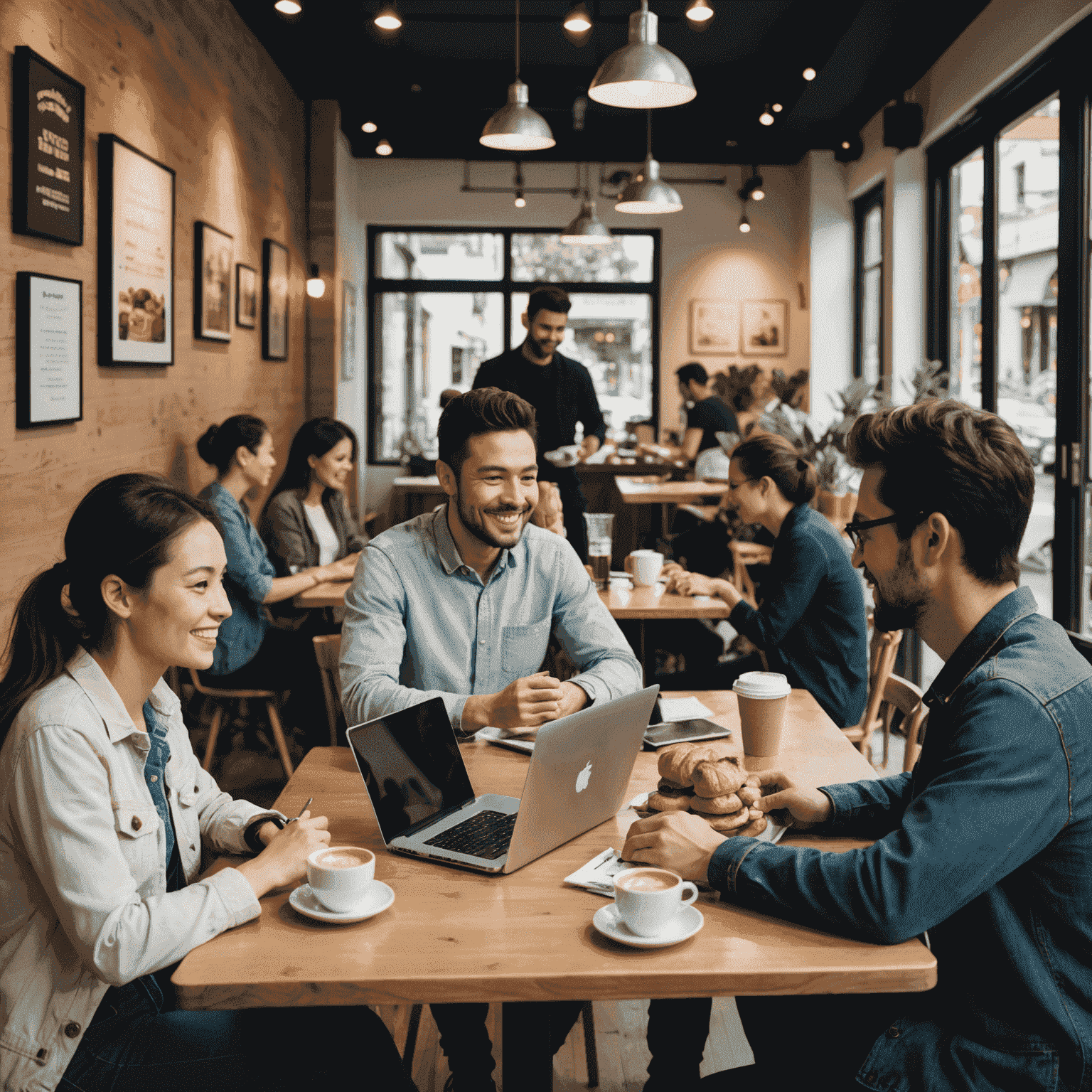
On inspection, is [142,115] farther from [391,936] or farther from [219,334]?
[391,936]

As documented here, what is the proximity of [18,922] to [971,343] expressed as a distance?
587 cm

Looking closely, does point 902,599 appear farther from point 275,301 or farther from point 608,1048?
point 275,301

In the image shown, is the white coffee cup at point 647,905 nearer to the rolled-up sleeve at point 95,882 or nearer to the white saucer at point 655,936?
the white saucer at point 655,936

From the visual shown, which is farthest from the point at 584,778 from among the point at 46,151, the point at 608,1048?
the point at 46,151

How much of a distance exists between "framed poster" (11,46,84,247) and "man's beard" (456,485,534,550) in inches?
73.7

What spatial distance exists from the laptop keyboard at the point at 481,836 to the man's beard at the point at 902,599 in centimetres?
62

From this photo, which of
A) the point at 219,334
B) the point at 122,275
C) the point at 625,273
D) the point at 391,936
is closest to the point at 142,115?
the point at 122,275

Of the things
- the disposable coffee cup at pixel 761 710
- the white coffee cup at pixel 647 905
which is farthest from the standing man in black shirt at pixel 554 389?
the white coffee cup at pixel 647 905

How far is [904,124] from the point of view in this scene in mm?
6547

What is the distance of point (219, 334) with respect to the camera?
553 centimetres

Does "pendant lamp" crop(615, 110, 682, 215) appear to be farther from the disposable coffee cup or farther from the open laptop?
the open laptop

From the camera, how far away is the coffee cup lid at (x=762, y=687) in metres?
1.87

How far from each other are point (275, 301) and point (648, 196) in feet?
8.26

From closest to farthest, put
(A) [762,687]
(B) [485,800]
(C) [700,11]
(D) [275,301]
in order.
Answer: (B) [485,800]
(A) [762,687]
(C) [700,11]
(D) [275,301]
